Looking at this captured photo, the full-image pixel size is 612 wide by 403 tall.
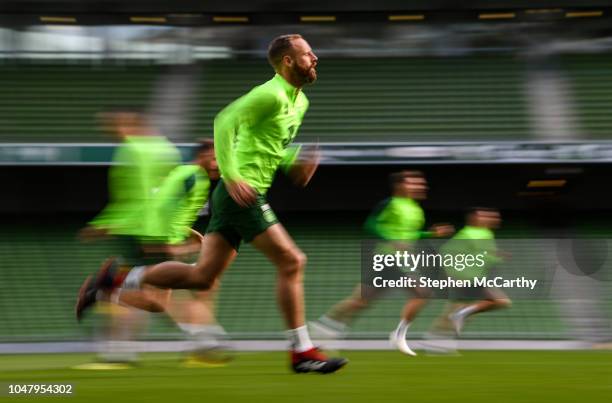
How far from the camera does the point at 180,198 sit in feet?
25.7

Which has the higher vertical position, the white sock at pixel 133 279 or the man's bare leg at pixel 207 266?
the man's bare leg at pixel 207 266

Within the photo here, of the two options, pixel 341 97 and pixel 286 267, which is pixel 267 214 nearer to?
pixel 286 267

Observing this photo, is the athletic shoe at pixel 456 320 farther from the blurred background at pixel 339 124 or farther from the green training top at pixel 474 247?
the blurred background at pixel 339 124

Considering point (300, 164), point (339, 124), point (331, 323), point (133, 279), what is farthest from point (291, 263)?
point (339, 124)

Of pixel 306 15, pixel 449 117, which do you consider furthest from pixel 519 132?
pixel 306 15

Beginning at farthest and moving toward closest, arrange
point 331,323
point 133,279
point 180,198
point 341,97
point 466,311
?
point 341,97
point 466,311
point 331,323
point 180,198
point 133,279

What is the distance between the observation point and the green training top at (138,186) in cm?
753

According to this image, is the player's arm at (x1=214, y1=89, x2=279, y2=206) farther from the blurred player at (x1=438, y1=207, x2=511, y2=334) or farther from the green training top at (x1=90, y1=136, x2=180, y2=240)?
the blurred player at (x1=438, y1=207, x2=511, y2=334)

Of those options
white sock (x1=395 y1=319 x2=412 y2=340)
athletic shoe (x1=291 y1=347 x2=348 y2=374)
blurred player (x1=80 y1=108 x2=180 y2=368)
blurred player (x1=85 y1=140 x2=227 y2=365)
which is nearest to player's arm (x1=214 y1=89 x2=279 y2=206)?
athletic shoe (x1=291 y1=347 x2=348 y2=374)

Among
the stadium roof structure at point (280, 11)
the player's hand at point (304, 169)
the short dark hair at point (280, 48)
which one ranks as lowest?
the stadium roof structure at point (280, 11)

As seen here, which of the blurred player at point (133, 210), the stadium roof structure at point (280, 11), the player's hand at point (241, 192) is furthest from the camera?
the stadium roof structure at point (280, 11)

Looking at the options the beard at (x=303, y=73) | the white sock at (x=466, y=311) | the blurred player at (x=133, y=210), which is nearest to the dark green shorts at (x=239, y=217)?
the beard at (x=303, y=73)

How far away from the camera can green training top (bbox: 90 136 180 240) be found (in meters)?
7.53

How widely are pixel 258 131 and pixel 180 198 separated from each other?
241 centimetres
